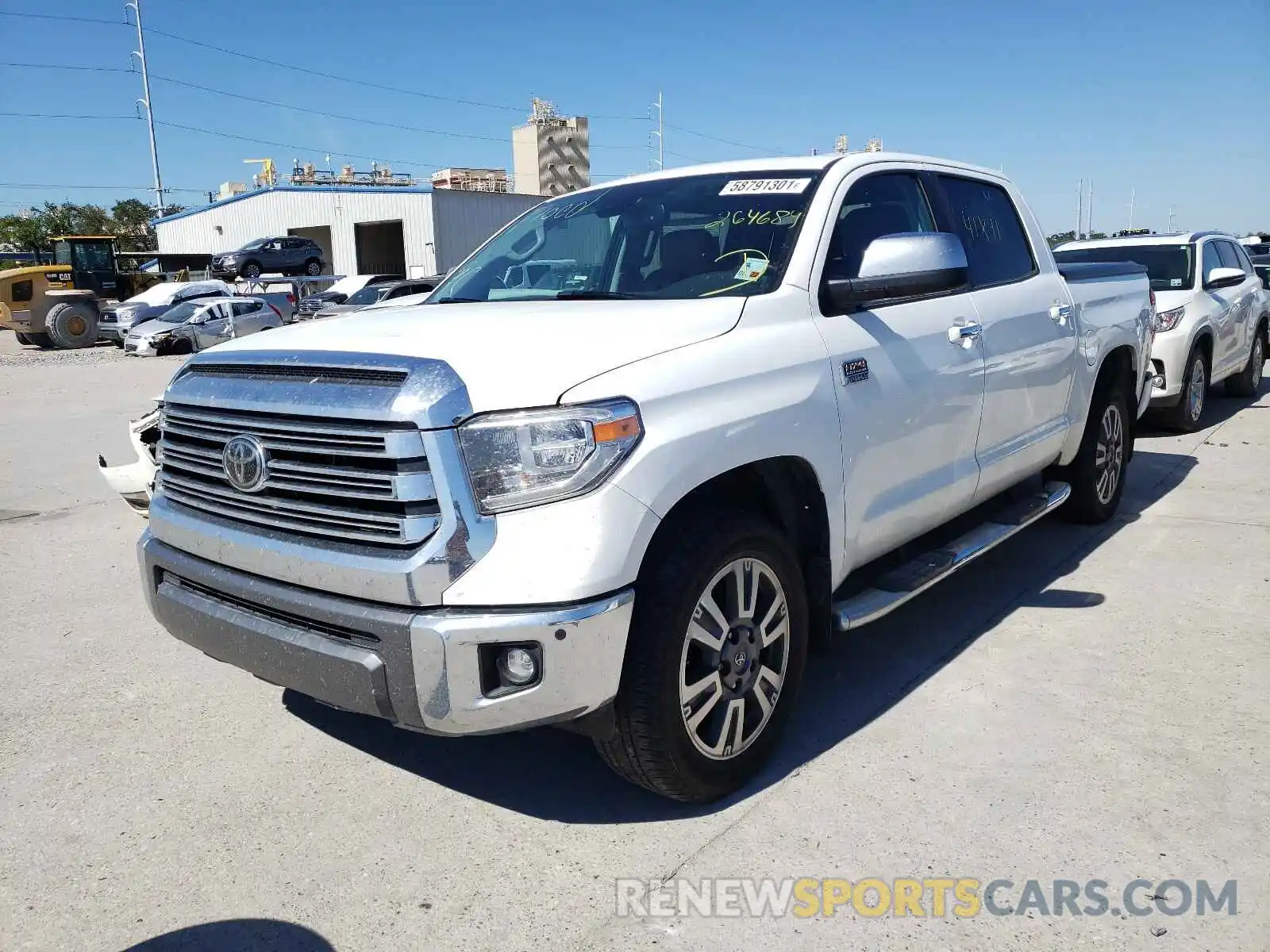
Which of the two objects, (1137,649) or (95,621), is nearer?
(1137,649)

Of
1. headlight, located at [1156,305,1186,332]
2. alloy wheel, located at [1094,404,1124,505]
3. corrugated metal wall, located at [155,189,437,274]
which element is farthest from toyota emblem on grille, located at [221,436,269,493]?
corrugated metal wall, located at [155,189,437,274]

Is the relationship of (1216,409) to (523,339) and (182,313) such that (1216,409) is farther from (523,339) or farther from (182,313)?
(182,313)

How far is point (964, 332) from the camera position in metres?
3.93

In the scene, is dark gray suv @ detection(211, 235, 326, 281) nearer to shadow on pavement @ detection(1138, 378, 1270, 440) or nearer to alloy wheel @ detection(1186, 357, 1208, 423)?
shadow on pavement @ detection(1138, 378, 1270, 440)

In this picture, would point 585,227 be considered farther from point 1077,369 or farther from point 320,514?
point 1077,369

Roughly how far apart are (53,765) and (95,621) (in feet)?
5.01

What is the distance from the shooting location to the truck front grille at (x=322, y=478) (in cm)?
248

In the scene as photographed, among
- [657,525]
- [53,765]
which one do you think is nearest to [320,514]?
[657,525]

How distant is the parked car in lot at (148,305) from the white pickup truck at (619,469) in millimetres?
23639

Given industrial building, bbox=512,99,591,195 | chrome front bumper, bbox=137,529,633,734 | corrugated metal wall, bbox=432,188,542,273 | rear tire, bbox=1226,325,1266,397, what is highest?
industrial building, bbox=512,99,591,195

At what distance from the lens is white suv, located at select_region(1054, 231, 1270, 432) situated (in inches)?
340

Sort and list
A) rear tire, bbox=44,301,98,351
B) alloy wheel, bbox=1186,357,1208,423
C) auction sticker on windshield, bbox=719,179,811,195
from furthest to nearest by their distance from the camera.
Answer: rear tire, bbox=44,301,98,351 → alloy wheel, bbox=1186,357,1208,423 → auction sticker on windshield, bbox=719,179,811,195

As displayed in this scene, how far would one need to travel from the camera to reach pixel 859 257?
364 centimetres

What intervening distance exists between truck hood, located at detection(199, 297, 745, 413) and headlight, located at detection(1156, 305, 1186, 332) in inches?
272
